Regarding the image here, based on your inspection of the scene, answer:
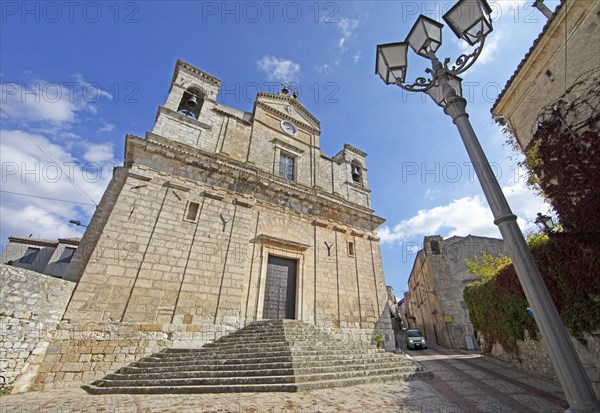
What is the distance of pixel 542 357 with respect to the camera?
6.27 m

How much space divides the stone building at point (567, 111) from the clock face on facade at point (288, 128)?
32.4ft

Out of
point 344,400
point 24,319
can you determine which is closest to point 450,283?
point 344,400

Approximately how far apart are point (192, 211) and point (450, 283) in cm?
1777

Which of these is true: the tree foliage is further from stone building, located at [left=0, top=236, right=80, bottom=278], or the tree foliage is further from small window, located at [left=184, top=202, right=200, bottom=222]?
stone building, located at [left=0, top=236, right=80, bottom=278]

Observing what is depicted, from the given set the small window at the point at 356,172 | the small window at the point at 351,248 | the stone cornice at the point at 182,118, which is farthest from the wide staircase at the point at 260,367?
the small window at the point at 356,172

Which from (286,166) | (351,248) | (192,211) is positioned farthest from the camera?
(286,166)

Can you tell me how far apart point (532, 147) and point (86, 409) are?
37.9 feet

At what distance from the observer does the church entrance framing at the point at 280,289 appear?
923 centimetres

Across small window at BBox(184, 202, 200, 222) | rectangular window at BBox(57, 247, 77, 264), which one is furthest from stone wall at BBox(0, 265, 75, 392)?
rectangular window at BBox(57, 247, 77, 264)

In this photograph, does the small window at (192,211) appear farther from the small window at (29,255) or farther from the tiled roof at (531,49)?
the small window at (29,255)

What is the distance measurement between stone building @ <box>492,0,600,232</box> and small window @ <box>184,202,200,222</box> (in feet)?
34.3

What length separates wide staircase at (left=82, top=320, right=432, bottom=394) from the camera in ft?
15.9

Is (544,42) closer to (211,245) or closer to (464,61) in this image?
(464,61)

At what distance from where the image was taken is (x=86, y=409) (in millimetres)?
3723
